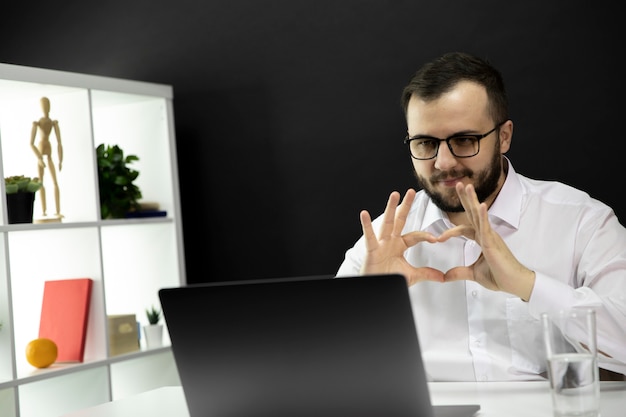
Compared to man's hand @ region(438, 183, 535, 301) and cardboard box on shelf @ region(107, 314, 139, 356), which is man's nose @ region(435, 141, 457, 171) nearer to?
man's hand @ region(438, 183, 535, 301)

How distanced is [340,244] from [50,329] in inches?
46.9

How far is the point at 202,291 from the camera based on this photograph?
4.24ft

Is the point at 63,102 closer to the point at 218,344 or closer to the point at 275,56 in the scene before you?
the point at 275,56

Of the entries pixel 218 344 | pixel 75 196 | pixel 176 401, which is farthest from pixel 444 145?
pixel 75 196

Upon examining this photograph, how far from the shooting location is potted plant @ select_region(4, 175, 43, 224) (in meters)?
2.95

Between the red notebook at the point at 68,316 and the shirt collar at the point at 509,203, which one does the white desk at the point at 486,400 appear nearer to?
the shirt collar at the point at 509,203

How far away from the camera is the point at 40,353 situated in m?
3.03

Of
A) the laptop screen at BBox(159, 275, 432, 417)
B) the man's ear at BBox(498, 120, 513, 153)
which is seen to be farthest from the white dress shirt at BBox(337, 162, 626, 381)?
the laptop screen at BBox(159, 275, 432, 417)

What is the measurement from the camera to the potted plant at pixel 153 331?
340 centimetres

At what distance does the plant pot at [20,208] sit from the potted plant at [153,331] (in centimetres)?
68

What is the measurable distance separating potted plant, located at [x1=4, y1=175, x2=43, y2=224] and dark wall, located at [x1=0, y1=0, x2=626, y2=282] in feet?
2.84

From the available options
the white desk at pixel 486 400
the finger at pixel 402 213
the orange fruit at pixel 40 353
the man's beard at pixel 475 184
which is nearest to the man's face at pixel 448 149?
the man's beard at pixel 475 184

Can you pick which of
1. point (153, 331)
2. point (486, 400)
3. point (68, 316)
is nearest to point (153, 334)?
point (153, 331)

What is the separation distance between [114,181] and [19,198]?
492 mm
